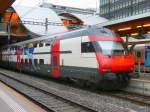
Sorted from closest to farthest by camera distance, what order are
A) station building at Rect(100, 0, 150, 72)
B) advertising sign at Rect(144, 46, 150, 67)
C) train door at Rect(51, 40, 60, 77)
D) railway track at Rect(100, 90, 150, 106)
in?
railway track at Rect(100, 90, 150, 106) < station building at Rect(100, 0, 150, 72) < train door at Rect(51, 40, 60, 77) < advertising sign at Rect(144, 46, 150, 67)

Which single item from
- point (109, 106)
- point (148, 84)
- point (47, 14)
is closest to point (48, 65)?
A: point (148, 84)

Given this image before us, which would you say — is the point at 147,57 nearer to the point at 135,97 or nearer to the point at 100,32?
the point at 100,32

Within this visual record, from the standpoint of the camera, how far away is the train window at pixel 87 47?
15.9 meters

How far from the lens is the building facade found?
7138cm

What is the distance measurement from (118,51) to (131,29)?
3863mm

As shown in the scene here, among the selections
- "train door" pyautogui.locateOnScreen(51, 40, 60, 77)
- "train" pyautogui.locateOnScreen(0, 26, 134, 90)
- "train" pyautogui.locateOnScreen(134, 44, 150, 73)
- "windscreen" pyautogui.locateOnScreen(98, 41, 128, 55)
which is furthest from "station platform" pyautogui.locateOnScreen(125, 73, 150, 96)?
"train" pyautogui.locateOnScreen(134, 44, 150, 73)

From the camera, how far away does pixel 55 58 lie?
20469 millimetres

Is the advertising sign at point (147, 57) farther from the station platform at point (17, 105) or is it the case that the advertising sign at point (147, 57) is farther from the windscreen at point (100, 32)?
the station platform at point (17, 105)

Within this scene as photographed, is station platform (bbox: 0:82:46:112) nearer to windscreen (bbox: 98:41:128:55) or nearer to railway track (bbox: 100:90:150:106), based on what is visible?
railway track (bbox: 100:90:150:106)

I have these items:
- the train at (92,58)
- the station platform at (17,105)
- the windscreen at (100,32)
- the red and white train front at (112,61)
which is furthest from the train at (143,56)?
the station platform at (17,105)

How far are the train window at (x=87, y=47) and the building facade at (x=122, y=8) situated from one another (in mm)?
53726

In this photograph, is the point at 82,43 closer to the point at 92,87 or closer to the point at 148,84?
the point at 92,87

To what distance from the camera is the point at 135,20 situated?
1700 centimetres

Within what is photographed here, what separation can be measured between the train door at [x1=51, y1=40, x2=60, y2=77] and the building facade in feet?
165
